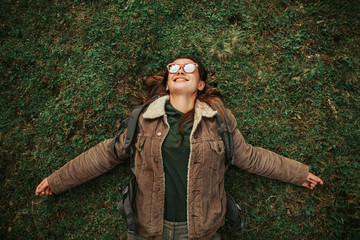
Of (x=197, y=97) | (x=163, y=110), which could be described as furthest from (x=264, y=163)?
(x=163, y=110)

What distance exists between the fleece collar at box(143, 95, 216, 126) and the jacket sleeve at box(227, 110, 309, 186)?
40 centimetres

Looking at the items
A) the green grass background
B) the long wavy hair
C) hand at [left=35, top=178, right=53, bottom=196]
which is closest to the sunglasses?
the long wavy hair

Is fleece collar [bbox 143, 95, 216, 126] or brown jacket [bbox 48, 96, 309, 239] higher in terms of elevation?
fleece collar [bbox 143, 95, 216, 126]

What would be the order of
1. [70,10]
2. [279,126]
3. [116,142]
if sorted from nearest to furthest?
[116,142] → [279,126] → [70,10]

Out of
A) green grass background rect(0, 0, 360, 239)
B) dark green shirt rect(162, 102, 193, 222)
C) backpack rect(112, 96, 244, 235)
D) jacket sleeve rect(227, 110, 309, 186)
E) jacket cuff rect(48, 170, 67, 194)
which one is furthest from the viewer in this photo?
green grass background rect(0, 0, 360, 239)

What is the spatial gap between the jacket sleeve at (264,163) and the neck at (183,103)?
0.63m

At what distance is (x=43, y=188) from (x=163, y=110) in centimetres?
252

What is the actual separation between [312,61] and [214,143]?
280 centimetres

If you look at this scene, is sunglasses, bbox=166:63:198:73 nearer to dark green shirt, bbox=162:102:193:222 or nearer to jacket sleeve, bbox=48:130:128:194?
dark green shirt, bbox=162:102:193:222

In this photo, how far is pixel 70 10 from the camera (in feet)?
14.9

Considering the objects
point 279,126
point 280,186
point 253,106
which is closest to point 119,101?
point 253,106

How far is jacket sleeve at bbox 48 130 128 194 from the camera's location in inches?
139

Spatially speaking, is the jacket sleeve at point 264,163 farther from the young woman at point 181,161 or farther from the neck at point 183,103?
the neck at point 183,103

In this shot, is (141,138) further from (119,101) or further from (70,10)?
(70,10)
